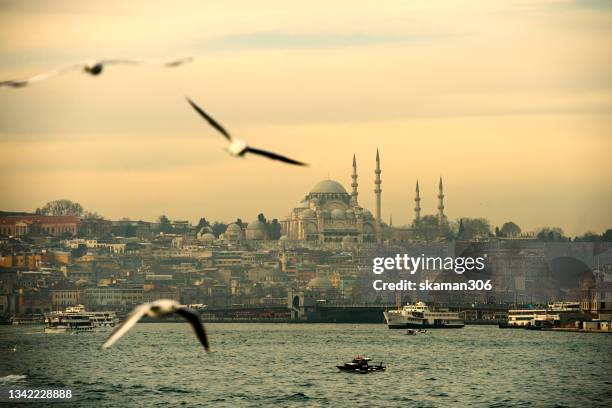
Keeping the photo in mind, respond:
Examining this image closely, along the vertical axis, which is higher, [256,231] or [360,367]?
[256,231]

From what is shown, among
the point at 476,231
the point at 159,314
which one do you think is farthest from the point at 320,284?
the point at 159,314

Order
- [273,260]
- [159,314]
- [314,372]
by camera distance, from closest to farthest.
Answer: [159,314], [314,372], [273,260]

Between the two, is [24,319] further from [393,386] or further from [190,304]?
[393,386]

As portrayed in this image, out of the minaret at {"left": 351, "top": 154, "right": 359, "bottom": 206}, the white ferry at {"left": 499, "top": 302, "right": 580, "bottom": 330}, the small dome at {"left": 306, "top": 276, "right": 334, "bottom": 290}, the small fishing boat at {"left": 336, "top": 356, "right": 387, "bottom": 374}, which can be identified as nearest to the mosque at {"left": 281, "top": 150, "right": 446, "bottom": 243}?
the minaret at {"left": 351, "top": 154, "right": 359, "bottom": 206}

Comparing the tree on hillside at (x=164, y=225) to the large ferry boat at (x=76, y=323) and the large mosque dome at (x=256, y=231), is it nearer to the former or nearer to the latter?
the large mosque dome at (x=256, y=231)

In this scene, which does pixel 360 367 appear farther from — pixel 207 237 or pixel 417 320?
pixel 207 237

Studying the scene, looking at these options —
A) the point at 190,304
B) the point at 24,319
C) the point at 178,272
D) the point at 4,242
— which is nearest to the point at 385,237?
the point at 178,272

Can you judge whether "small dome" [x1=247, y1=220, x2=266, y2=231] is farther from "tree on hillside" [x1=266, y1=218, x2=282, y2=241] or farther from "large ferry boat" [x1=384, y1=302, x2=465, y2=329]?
"large ferry boat" [x1=384, y1=302, x2=465, y2=329]

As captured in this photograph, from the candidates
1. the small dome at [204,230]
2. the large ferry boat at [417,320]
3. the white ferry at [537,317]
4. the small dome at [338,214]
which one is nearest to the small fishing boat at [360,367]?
the white ferry at [537,317]
